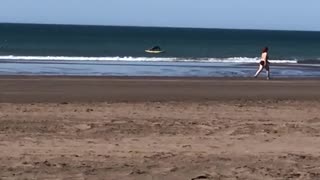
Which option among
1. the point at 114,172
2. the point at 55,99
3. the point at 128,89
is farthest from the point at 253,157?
the point at 128,89

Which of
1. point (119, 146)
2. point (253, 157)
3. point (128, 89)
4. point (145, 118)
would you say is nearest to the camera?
point (253, 157)

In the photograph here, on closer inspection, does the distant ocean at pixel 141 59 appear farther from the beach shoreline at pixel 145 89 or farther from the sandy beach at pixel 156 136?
the sandy beach at pixel 156 136

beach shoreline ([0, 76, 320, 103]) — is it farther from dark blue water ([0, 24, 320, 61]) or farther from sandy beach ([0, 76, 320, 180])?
dark blue water ([0, 24, 320, 61])

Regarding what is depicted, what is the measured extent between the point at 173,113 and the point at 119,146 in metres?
4.23

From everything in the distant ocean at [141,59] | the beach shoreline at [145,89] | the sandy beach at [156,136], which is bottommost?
the sandy beach at [156,136]

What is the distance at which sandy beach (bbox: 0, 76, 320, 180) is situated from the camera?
854 centimetres

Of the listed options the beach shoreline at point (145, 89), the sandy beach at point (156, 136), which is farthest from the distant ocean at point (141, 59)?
the sandy beach at point (156, 136)

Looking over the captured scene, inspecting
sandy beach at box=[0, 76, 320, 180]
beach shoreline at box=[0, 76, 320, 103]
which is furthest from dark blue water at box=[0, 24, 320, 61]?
sandy beach at box=[0, 76, 320, 180]

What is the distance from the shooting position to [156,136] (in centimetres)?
1120

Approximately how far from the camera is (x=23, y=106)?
15320 millimetres

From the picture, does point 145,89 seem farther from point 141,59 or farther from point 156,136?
point 141,59

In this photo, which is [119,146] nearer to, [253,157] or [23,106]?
[253,157]

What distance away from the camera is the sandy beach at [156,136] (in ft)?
28.0

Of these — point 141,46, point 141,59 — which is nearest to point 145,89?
point 141,59
